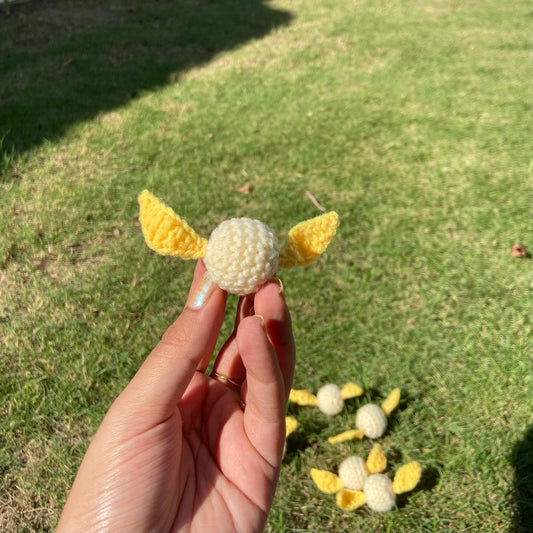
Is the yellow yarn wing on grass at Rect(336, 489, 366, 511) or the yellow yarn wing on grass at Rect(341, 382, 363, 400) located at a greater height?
the yellow yarn wing on grass at Rect(341, 382, 363, 400)

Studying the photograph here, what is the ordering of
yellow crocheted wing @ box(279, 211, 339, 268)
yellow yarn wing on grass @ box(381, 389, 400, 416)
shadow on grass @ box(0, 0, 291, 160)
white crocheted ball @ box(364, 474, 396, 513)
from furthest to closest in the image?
shadow on grass @ box(0, 0, 291, 160) → yellow yarn wing on grass @ box(381, 389, 400, 416) → white crocheted ball @ box(364, 474, 396, 513) → yellow crocheted wing @ box(279, 211, 339, 268)

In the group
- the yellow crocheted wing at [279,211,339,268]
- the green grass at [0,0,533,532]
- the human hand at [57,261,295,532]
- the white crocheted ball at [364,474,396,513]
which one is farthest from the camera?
the green grass at [0,0,533,532]

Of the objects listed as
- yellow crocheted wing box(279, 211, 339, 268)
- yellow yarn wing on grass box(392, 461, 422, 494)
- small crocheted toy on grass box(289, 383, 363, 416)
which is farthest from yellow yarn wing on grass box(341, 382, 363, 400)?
yellow crocheted wing box(279, 211, 339, 268)

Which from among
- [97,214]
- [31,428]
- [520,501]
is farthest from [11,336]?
[520,501]

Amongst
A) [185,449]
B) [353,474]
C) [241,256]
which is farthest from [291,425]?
[241,256]

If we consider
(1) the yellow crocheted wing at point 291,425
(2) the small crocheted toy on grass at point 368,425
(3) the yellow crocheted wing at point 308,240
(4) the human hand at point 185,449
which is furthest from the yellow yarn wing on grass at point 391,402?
(3) the yellow crocheted wing at point 308,240

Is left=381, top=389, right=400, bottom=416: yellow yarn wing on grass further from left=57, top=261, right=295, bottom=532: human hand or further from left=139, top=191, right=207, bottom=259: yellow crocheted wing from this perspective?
left=139, top=191, right=207, bottom=259: yellow crocheted wing

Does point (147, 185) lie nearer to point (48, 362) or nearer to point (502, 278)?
point (48, 362)
